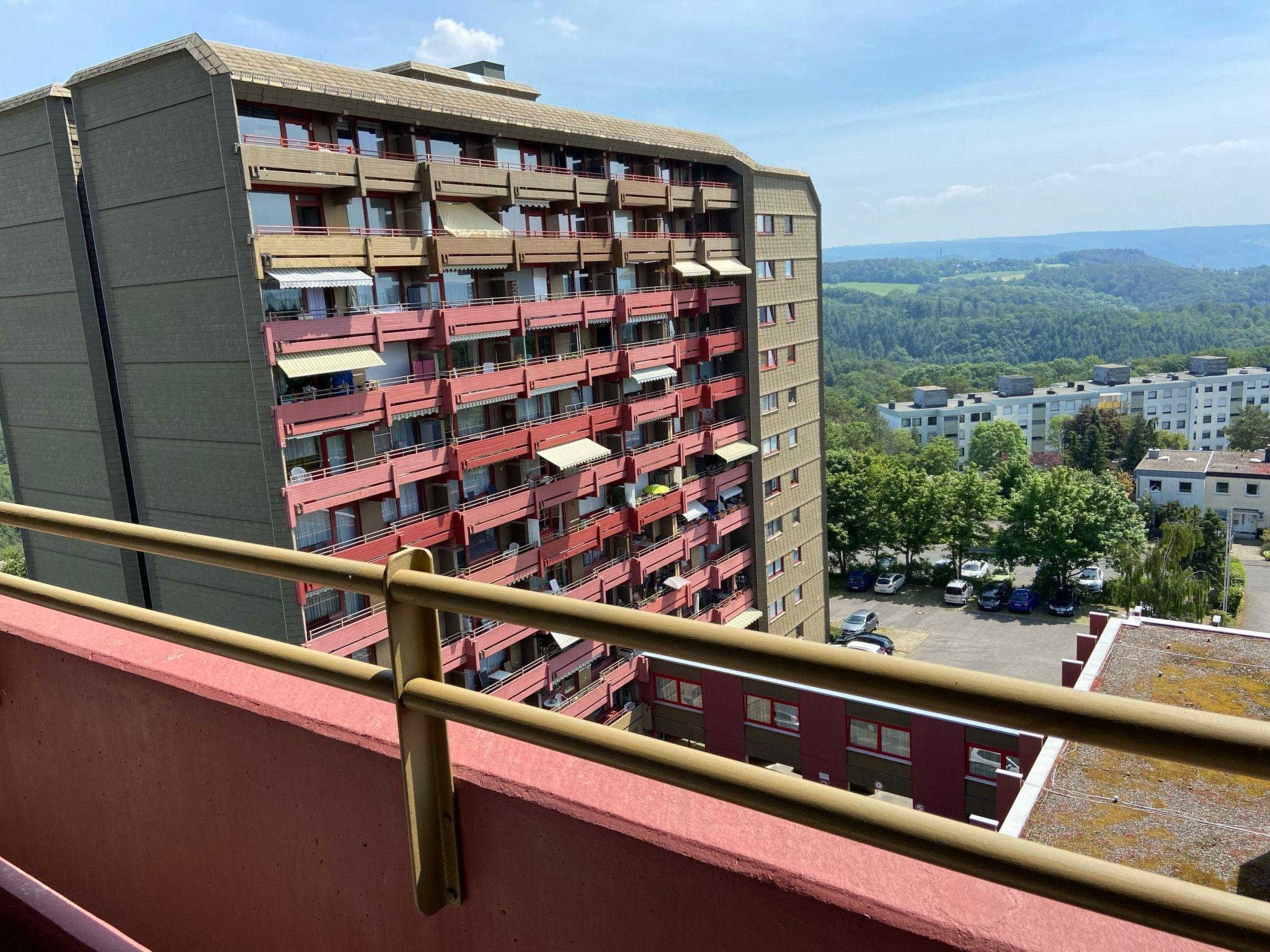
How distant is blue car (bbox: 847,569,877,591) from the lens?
52125 millimetres

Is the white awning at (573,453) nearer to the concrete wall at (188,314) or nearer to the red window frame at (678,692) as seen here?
the red window frame at (678,692)

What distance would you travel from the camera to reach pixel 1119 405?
344 feet

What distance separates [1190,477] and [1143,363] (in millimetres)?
93805

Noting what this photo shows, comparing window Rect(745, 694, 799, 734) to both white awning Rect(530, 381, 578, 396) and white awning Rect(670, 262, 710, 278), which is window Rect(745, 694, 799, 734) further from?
white awning Rect(670, 262, 710, 278)

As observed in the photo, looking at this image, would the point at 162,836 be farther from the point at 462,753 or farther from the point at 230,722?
the point at 462,753

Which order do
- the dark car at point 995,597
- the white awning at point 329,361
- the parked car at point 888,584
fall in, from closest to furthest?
the white awning at point 329,361 < the dark car at point 995,597 < the parked car at point 888,584

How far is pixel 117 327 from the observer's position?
16.9m

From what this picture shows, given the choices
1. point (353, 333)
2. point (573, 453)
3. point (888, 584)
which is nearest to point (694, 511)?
point (573, 453)

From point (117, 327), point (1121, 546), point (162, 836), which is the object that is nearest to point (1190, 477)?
point (1121, 546)

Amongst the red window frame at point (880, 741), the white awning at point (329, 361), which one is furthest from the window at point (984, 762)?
the white awning at point (329, 361)

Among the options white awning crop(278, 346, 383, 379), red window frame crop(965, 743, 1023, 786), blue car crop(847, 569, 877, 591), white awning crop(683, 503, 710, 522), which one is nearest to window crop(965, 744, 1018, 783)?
red window frame crop(965, 743, 1023, 786)

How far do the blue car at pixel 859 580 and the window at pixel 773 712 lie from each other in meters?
32.6

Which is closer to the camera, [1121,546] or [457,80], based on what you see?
[457,80]

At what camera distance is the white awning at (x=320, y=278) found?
14945mm
